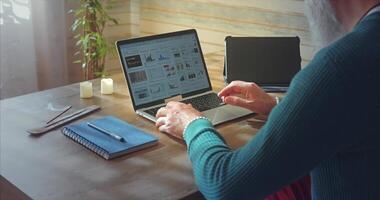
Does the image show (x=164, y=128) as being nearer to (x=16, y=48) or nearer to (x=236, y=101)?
(x=236, y=101)

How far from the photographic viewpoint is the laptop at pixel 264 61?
77.1 inches

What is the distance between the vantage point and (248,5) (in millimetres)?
2457

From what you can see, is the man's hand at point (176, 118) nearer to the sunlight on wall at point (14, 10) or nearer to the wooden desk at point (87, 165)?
the wooden desk at point (87, 165)

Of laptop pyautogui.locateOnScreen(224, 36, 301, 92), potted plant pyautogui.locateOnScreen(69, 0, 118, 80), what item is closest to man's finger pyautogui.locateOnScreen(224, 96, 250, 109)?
laptop pyautogui.locateOnScreen(224, 36, 301, 92)

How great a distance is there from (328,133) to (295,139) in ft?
0.20

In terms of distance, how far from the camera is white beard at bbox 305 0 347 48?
1.04m

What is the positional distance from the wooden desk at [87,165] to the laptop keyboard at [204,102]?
125mm

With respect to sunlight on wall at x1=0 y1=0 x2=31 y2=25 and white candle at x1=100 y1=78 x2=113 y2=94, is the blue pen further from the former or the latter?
sunlight on wall at x1=0 y1=0 x2=31 y2=25

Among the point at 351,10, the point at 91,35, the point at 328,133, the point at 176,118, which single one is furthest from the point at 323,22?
the point at 91,35

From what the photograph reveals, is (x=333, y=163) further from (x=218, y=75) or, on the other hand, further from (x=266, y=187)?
(x=218, y=75)

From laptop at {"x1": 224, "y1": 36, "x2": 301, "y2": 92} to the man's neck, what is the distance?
0.91 metres

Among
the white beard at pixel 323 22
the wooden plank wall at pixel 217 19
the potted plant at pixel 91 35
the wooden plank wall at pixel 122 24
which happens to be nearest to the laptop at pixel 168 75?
the white beard at pixel 323 22

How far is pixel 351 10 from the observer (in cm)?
100

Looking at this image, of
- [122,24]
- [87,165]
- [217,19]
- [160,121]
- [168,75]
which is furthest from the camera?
[122,24]
